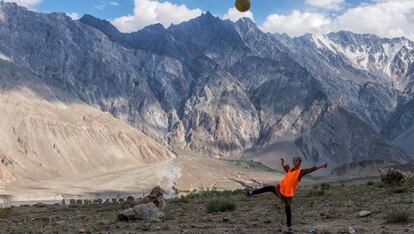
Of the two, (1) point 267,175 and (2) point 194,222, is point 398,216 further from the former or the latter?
(1) point 267,175

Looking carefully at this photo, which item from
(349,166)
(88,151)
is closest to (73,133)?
(88,151)

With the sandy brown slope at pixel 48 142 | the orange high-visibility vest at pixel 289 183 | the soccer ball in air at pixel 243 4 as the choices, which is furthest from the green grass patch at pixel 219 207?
the sandy brown slope at pixel 48 142

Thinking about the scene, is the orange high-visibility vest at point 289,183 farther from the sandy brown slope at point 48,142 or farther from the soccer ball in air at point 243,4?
the sandy brown slope at point 48,142

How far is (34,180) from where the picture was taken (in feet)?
489

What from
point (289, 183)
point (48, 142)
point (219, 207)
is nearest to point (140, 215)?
point (219, 207)

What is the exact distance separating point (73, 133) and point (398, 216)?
563 ft

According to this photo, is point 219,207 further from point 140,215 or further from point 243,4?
point 243,4

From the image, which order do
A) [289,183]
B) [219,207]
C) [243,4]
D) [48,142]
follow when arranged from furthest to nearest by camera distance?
[48,142], [219,207], [289,183], [243,4]

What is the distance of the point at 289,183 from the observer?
14.6 meters

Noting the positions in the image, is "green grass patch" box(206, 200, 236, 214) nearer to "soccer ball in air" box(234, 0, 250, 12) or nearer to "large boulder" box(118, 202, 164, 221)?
"large boulder" box(118, 202, 164, 221)

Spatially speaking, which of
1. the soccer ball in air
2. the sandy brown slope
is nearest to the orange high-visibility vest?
the soccer ball in air

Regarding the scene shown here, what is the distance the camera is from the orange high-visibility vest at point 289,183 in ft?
47.5

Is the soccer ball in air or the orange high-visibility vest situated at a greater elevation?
the soccer ball in air

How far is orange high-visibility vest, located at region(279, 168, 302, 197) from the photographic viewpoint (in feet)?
47.5
